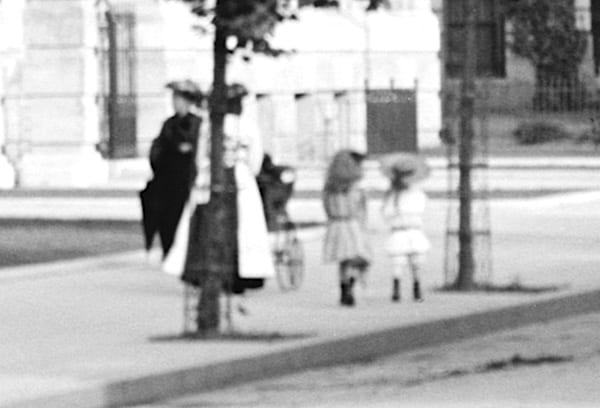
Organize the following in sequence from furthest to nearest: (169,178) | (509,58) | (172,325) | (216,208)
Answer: (509,58) → (169,178) → (172,325) → (216,208)

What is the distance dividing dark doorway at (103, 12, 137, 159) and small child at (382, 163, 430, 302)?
65.2ft

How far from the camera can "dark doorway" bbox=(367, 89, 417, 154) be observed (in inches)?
1655

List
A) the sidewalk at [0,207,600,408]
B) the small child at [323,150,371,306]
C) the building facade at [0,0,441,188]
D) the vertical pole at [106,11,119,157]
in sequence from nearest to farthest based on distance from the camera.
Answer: the sidewalk at [0,207,600,408]
the small child at [323,150,371,306]
the building facade at [0,0,441,188]
the vertical pole at [106,11,119,157]

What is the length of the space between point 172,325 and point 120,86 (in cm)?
2376

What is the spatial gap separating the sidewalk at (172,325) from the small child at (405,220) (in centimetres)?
29

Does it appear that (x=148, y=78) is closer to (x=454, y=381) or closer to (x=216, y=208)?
(x=216, y=208)

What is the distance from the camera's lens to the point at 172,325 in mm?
16344

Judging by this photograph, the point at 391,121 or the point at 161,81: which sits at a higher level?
the point at 161,81

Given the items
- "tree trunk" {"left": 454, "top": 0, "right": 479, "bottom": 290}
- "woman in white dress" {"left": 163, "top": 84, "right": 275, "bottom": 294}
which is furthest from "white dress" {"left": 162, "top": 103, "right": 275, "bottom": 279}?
"tree trunk" {"left": 454, "top": 0, "right": 479, "bottom": 290}

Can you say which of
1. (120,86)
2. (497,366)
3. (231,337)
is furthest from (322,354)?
(120,86)

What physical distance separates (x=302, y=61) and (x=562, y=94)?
16194mm

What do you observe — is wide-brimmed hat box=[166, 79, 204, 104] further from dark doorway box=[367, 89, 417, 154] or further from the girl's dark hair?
dark doorway box=[367, 89, 417, 154]

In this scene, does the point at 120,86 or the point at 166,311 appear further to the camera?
the point at 120,86

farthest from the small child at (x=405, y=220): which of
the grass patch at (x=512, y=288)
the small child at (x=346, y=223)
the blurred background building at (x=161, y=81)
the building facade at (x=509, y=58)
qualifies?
the building facade at (x=509, y=58)
